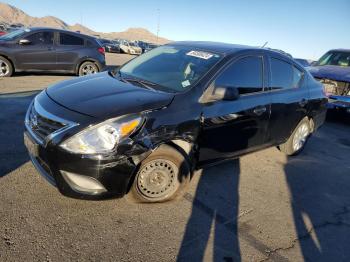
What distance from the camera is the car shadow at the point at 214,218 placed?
3070 millimetres

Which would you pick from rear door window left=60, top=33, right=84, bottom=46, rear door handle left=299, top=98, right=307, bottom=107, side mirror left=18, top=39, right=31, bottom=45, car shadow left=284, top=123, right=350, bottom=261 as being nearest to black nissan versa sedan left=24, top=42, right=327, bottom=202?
rear door handle left=299, top=98, right=307, bottom=107

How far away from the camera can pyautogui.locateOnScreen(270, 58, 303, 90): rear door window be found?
480cm

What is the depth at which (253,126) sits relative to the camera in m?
4.45

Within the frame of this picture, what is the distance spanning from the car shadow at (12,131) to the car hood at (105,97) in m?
1.07

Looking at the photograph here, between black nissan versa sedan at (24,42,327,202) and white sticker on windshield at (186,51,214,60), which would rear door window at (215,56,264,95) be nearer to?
black nissan versa sedan at (24,42,327,202)

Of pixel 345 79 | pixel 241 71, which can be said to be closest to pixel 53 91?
pixel 241 71

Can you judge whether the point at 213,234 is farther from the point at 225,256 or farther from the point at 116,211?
the point at 116,211

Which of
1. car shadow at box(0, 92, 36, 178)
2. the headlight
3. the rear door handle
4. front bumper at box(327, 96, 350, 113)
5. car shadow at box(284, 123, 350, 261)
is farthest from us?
front bumper at box(327, 96, 350, 113)

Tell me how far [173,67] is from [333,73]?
20.1ft

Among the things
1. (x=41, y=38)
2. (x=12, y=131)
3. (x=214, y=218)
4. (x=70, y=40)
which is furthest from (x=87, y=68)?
(x=214, y=218)

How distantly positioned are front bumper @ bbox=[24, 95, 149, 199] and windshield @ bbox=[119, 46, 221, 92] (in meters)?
1.03

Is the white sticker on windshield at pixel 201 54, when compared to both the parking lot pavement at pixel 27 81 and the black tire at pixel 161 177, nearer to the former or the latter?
the black tire at pixel 161 177

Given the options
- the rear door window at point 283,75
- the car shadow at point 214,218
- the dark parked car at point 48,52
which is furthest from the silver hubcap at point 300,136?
the dark parked car at point 48,52

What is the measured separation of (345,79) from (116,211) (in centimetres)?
718
